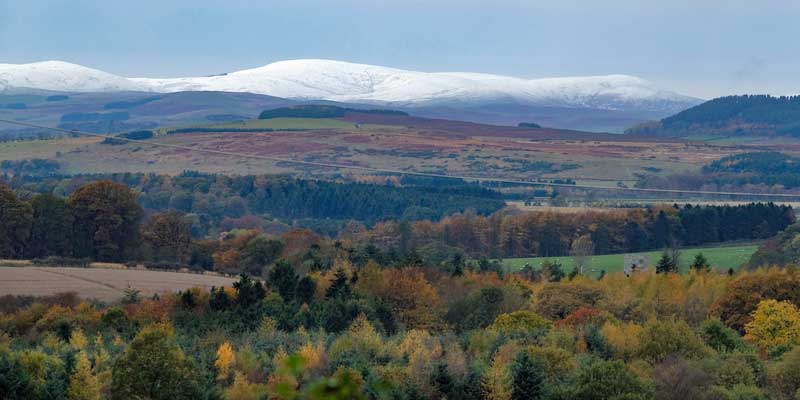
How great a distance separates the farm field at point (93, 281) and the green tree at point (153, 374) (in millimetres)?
22679

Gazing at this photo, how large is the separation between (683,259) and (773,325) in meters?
42.4

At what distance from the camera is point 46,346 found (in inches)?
2053

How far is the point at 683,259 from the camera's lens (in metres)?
102

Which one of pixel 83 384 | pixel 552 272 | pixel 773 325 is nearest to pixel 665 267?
pixel 552 272

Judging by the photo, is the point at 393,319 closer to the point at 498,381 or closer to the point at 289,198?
the point at 498,381

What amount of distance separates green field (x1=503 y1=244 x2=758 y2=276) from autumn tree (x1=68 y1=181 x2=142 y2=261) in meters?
26.1

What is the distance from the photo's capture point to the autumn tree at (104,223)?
89125 mm

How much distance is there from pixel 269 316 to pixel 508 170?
11917cm

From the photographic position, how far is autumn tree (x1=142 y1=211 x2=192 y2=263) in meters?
91.6

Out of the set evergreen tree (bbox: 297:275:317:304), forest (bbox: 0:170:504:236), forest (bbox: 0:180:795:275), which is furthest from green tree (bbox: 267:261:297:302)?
forest (bbox: 0:170:504:236)

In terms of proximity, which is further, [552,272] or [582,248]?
[582,248]

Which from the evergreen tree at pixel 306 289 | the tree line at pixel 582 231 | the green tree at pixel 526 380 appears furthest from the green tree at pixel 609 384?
the tree line at pixel 582 231

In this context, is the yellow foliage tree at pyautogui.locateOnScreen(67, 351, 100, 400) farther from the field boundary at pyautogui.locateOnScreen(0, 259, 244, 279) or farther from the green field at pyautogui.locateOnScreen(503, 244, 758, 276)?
the green field at pyautogui.locateOnScreen(503, 244, 758, 276)

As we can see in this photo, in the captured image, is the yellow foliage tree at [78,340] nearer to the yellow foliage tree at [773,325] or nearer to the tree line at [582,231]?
the yellow foliage tree at [773,325]
